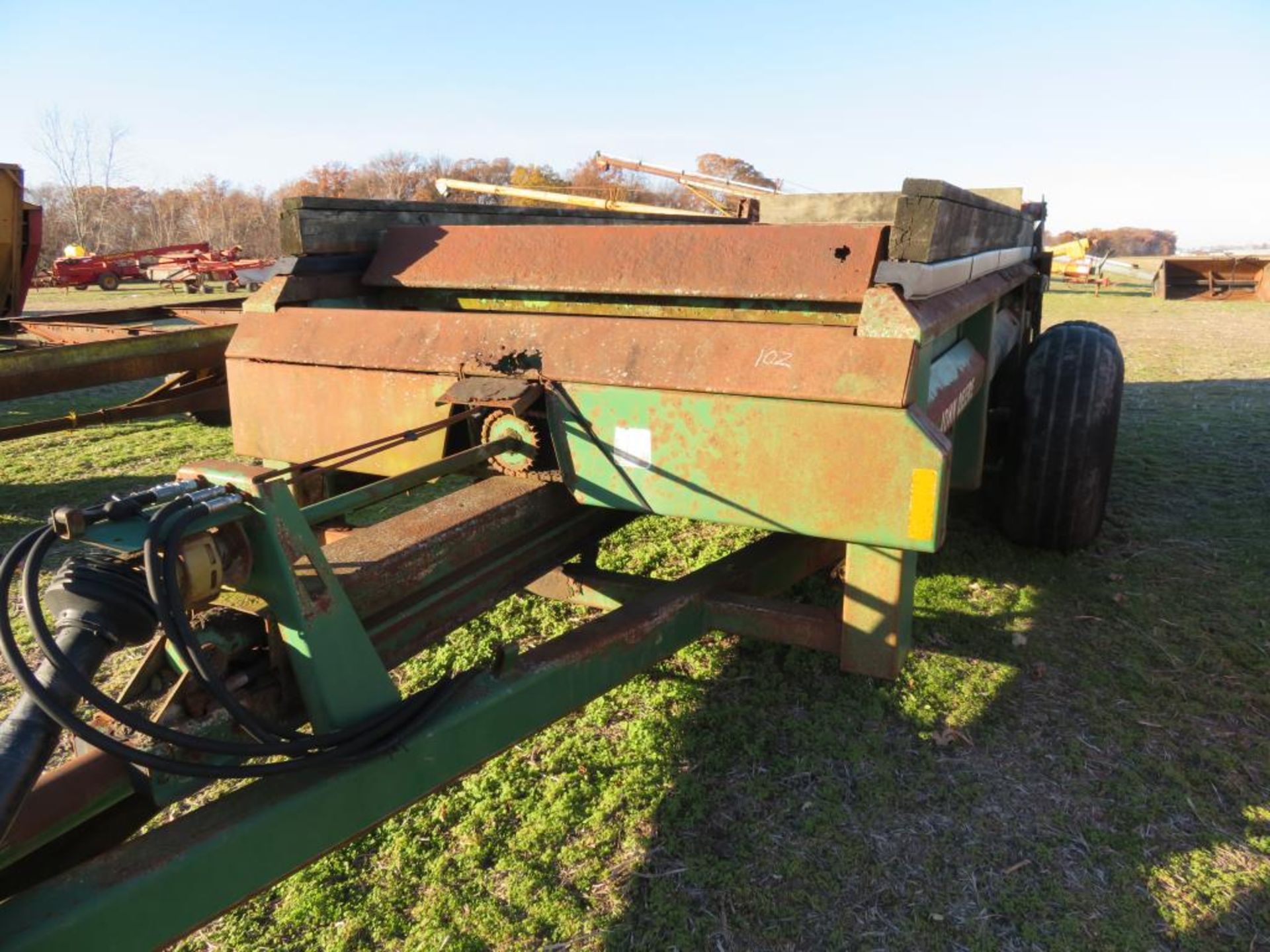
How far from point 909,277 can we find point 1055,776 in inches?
57.1

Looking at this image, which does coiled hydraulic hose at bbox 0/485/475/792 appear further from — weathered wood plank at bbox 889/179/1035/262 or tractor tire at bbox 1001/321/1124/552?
tractor tire at bbox 1001/321/1124/552

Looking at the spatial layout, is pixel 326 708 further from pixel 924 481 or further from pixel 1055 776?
A: pixel 1055 776

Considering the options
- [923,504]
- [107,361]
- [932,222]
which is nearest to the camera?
[923,504]

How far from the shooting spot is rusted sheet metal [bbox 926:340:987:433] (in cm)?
236

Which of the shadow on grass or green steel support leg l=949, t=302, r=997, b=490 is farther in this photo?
green steel support leg l=949, t=302, r=997, b=490

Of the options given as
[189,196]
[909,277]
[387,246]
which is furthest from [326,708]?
[189,196]

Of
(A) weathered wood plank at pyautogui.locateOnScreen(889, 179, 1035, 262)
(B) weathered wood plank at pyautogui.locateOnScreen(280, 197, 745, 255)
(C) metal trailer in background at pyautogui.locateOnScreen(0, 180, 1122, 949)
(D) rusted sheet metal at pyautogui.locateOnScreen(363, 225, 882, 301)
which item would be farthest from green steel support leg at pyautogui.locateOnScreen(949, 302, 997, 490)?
(B) weathered wood plank at pyautogui.locateOnScreen(280, 197, 745, 255)

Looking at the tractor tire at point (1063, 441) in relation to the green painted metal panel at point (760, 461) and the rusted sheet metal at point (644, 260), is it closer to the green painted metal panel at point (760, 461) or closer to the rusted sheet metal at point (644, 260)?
the rusted sheet metal at point (644, 260)

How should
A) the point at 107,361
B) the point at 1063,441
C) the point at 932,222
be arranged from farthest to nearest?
1. the point at 107,361
2. the point at 1063,441
3. the point at 932,222

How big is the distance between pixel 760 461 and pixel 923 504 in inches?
15.2

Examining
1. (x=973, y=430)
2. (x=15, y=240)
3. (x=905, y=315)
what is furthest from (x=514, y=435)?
(x=15, y=240)

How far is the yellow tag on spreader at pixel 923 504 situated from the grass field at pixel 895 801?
0.82 meters

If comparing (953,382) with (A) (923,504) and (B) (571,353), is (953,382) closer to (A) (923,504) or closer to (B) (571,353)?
(A) (923,504)

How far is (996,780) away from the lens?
7.95 feet
